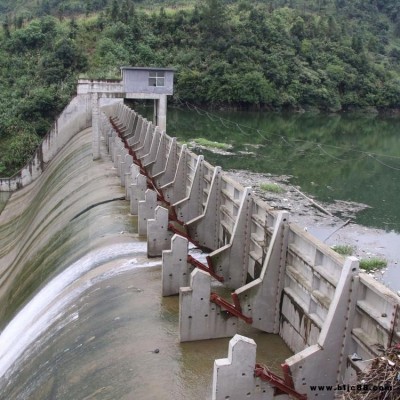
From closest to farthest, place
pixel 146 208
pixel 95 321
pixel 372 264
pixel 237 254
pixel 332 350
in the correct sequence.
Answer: pixel 332 350, pixel 95 321, pixel 237 254, pixel 146 208, pixel 372 264

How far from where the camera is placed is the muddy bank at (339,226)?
59.4ft

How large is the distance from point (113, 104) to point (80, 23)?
28457 mm

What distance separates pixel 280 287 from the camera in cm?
841

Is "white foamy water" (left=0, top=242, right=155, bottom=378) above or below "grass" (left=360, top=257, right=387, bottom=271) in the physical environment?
above

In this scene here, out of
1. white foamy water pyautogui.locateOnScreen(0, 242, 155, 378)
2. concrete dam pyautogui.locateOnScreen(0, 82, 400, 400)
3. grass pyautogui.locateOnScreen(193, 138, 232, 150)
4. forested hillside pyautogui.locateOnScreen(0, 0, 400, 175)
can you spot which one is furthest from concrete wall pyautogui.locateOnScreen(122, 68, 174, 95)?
white foamy water pyautogui.locateOnScreen(0, 242, 155, 378)

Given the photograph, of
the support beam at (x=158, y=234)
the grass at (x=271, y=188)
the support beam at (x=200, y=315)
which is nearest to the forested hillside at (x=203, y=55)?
the grass at (x=271, y=188)

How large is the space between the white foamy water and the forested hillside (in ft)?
87.7

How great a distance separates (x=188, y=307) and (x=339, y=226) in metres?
15.0

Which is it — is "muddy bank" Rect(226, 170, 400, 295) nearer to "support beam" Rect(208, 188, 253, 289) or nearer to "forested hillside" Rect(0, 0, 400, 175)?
"support beam" Rect(208, 188, 253, 289)

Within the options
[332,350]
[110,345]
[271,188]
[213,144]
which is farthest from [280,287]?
[213,144]

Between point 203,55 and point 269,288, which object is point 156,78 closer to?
point 269,288

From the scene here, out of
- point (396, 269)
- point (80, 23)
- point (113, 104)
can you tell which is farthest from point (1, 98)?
point (396, 269)

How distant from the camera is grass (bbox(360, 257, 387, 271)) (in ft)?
55.4

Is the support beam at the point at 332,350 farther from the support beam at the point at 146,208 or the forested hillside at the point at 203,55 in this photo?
the forested hillside at the point at 203,55
